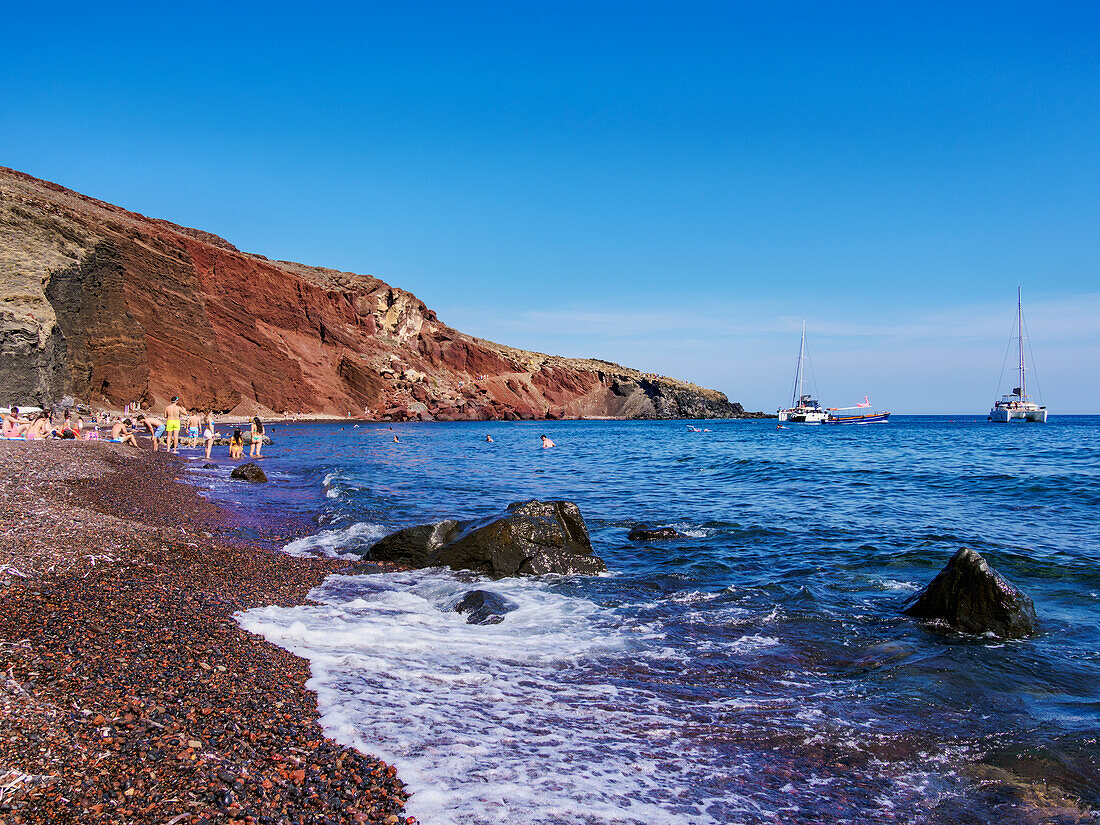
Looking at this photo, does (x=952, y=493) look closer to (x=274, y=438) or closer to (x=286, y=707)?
(x=286, y=707)

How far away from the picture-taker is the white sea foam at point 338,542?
10.7 meters

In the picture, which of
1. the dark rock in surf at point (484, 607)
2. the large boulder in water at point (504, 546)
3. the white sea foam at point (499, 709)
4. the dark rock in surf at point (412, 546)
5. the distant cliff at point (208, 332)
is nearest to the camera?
the white sea foam at point (499, 709)

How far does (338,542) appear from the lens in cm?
1174

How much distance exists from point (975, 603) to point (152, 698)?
324 inches

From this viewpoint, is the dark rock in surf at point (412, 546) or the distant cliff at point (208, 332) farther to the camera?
the distant cliff at point (208, 332)

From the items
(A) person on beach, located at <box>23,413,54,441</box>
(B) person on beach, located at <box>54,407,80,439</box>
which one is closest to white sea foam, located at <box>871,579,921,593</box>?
(A) person on beach, located at <box>23,413,54,441</box>

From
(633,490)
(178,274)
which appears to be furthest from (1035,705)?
(178,274)

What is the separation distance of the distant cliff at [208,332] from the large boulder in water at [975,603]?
40469mm

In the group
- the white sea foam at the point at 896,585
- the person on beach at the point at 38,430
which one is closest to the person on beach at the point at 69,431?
the person on beach at the point at 38,430

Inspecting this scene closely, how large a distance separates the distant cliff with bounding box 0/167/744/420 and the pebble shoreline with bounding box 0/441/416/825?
3322cm

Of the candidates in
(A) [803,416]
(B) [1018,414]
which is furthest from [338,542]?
(B) [1018,414]

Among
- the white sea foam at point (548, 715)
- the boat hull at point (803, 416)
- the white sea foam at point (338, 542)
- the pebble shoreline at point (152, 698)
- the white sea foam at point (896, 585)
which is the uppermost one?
the boat hull at point (803, 416)

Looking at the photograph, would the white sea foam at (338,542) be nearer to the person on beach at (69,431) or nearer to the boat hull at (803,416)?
the person on beach at (69,431)

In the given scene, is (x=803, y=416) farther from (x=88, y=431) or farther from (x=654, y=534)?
(x=654, y=534)
